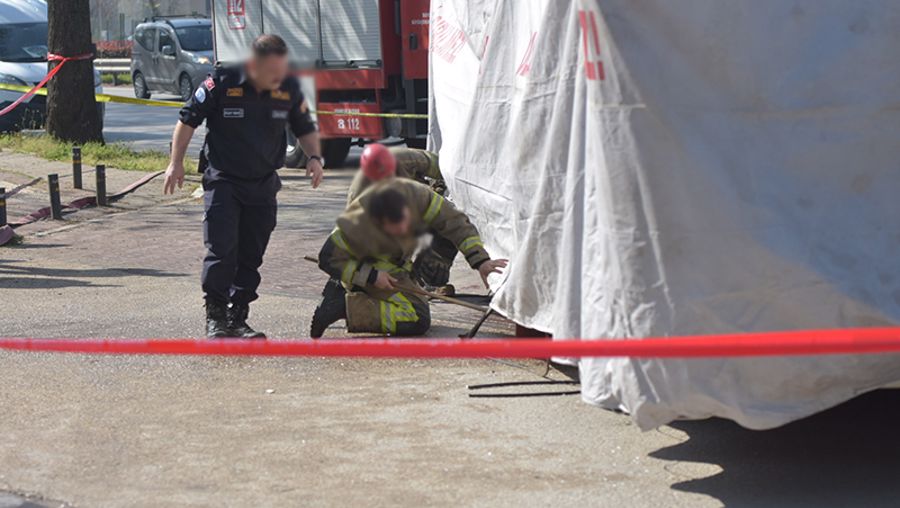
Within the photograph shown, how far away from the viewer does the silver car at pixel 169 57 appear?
4.12m

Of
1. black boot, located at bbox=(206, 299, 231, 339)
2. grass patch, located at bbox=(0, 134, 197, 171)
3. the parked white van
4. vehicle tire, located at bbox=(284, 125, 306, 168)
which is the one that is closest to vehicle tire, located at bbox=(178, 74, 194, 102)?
vehicle tire, located at bbox=(284, 125, 306, 168)

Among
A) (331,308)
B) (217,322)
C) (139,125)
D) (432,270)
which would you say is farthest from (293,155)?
(139,125)

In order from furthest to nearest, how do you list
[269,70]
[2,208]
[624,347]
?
[2,208] → [624,347] → [269,70]

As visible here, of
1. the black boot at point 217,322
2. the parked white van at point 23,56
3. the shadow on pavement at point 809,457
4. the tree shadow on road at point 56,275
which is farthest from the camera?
the parked white van at point 23,56

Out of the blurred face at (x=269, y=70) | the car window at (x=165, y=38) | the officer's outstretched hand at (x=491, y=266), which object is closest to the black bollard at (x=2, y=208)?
the officer's outstretched hand at (x=491, y=266)

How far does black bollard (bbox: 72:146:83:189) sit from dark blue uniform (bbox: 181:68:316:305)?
6.53m

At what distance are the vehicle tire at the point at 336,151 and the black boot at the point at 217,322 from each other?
13.9 ft

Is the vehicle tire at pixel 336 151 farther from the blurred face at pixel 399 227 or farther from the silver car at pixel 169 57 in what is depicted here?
the silver car at pixel 169 57

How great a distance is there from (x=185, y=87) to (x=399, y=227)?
193 centimetres

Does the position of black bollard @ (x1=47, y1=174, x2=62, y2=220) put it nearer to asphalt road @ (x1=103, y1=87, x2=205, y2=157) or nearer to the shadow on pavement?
asphalt road @ (x1=103, y1=87, x2=205, y2=157)

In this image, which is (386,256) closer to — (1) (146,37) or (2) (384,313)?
(1) (146,37)

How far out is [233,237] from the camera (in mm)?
6727

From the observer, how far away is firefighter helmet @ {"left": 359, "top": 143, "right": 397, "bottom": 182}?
2664mm

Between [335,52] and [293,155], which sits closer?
[335,52]
